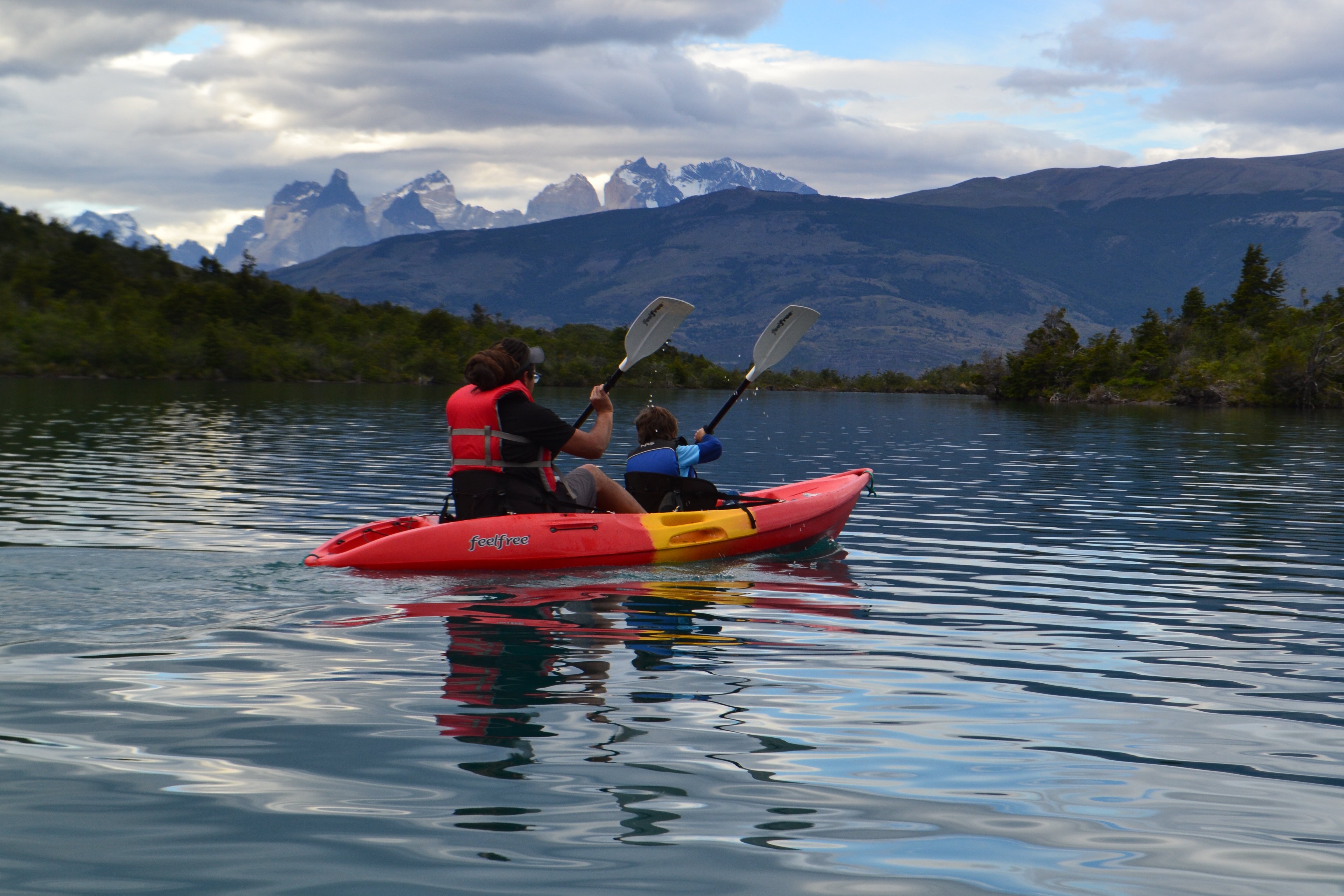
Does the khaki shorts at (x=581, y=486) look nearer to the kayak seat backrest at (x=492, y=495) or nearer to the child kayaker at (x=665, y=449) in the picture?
the kayak seat backrest at (x=492, y=495)

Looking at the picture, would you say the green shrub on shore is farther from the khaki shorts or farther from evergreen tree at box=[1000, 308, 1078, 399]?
the khaki shorts

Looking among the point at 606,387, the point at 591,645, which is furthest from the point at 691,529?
the point at 591,645

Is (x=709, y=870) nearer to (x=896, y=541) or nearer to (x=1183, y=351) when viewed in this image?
(x=896, y=541)

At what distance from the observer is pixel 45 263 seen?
3878 inches

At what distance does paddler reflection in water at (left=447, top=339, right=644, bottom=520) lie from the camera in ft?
28.5

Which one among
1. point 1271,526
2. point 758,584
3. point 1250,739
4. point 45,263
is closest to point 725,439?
point 1271,526

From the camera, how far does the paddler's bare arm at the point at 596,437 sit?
29.2 feet

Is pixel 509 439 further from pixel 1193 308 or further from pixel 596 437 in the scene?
Answer: pixel 1193 308

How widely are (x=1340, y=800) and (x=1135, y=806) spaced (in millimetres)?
854

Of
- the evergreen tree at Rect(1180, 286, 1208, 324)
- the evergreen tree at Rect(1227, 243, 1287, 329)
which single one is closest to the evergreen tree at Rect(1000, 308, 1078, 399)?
the evergreen tree at Rect(1180, 286, 1208, 324)

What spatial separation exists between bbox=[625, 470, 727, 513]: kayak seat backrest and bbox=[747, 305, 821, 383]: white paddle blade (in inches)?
166

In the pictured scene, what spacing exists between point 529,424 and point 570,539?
45.0 inches

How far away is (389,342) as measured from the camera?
101688 millimetres

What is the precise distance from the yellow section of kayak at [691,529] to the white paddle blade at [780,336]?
15.3ft
